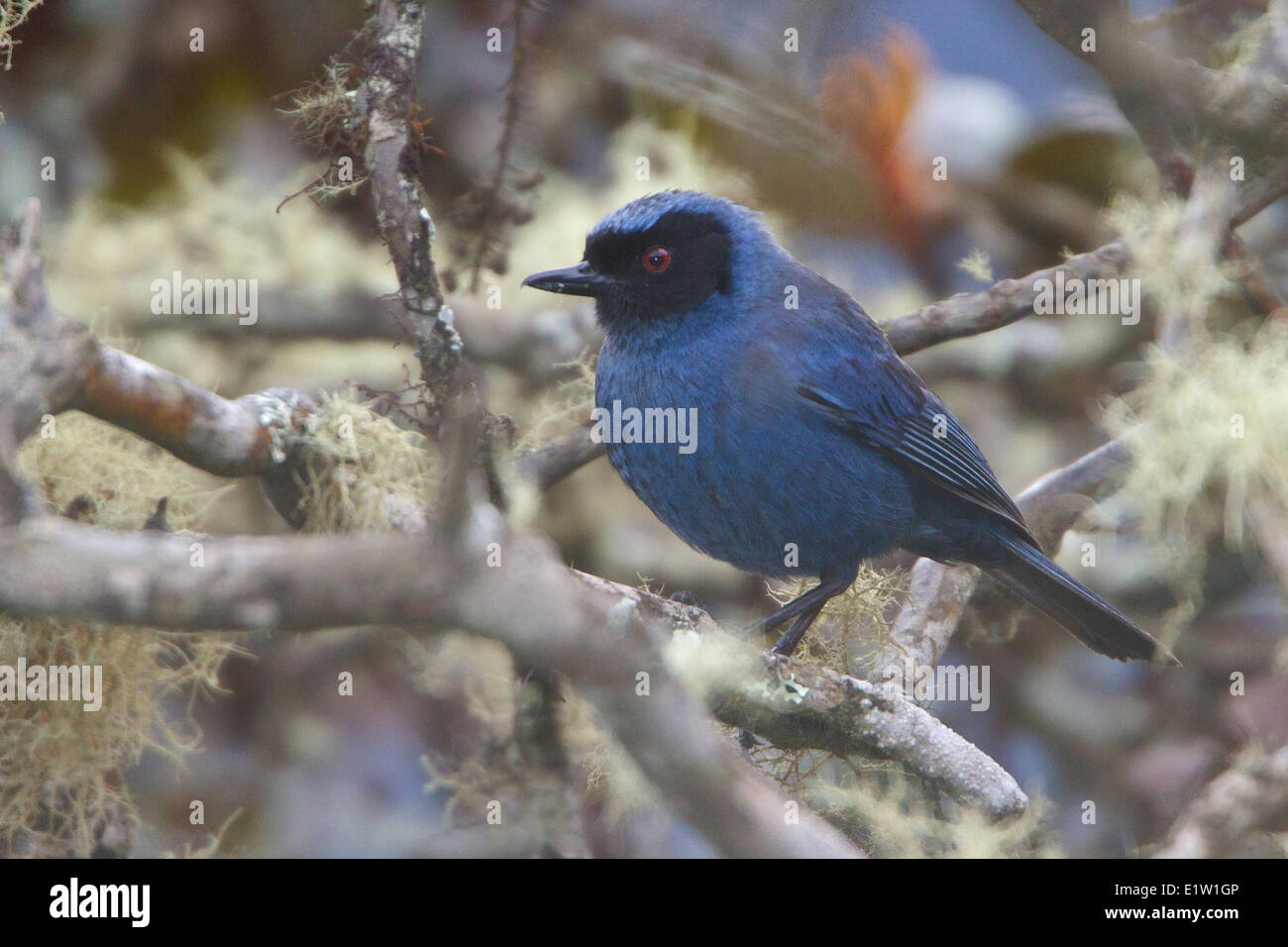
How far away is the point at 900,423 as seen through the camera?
139 inches

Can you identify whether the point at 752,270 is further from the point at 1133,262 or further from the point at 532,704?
the point at 532,704

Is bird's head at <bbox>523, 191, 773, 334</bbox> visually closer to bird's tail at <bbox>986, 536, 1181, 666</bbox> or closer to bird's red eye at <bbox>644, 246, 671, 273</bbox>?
bird's red eye at <bbox>644, 246, 671, 273</bbox>

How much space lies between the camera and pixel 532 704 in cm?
289

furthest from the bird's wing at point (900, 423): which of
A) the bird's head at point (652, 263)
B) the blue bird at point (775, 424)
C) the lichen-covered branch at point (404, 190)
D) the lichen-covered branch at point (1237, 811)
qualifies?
the lichen-covered branch at point (1237, 811)

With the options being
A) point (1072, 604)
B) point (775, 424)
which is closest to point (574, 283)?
point (775, 424)

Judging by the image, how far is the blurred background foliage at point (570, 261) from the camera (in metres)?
3.91

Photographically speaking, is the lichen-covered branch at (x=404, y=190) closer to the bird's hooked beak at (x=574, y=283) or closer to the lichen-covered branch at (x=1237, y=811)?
the bird's hooked beak at (x=574, y=283)

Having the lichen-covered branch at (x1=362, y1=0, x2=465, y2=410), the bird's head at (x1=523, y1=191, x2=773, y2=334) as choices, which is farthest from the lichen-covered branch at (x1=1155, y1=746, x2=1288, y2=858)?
the bird's head at (x1=523, y1=191, x2=773, y2=334)

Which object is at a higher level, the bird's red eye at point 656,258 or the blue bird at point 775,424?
the bird's red eye at point 656,258

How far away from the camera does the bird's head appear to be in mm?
3393

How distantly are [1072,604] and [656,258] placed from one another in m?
1.55

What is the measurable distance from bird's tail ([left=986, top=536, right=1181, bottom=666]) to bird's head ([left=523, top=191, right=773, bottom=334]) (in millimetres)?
1126

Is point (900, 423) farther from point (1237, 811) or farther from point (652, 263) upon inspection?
point (1237, 811)
